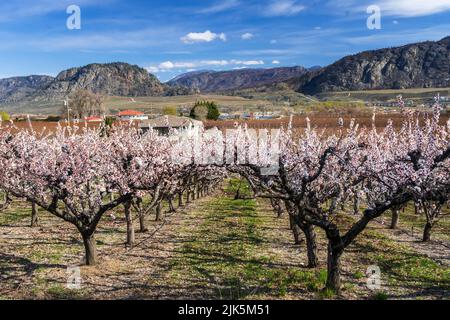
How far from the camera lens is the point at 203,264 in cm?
Answer: 1792

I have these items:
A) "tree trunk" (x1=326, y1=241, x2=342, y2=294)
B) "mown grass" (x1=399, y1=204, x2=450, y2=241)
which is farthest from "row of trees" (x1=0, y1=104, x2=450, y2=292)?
"mown grass" (x1=399, y1=204, x2=450, y2=241)

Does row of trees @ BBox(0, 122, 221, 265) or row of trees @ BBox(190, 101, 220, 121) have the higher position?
row of trees @ BBox(190, 101, 220, 121)

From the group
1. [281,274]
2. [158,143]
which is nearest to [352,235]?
[281,274]

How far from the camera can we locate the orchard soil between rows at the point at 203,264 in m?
14.4

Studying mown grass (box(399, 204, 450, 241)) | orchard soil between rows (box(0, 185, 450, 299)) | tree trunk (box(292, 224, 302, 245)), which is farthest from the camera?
mown grass (box(399, 204, 450, 241))

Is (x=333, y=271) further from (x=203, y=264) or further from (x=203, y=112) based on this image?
(x=203, y=112)

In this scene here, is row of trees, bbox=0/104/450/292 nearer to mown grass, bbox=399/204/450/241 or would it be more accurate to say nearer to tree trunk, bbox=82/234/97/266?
tree trunk, bbox=82/234/97/266

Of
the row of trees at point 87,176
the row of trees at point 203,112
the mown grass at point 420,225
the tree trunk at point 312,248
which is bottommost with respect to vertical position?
the mown grass at point 420,225

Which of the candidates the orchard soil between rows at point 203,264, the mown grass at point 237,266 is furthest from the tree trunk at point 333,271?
the mown grass at point 237,266

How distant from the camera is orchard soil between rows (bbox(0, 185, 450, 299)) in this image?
14.4 m

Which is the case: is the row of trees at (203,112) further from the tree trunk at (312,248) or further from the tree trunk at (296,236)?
the tree trunk at (312,248)

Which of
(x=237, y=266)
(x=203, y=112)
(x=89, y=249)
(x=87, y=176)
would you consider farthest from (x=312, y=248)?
(x=203, y=112)

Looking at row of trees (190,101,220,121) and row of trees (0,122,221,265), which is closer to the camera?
row of trees (0,122,221,265)
